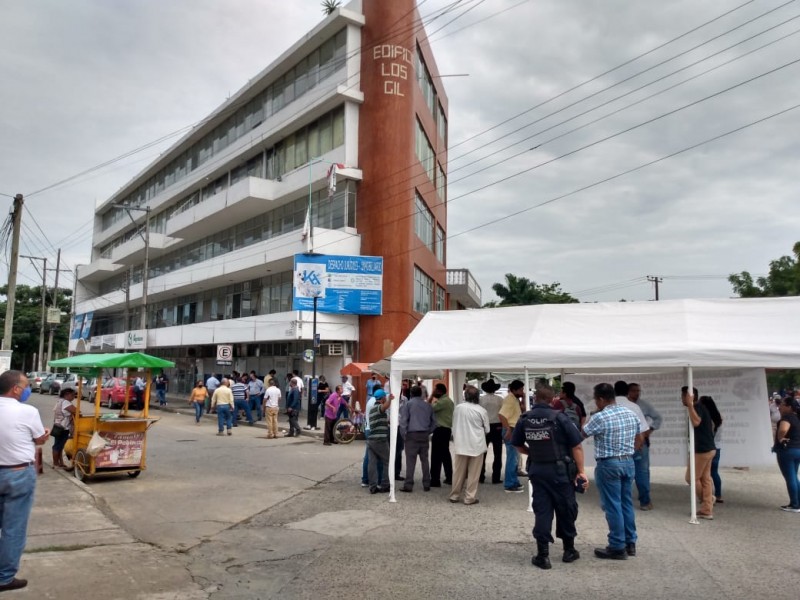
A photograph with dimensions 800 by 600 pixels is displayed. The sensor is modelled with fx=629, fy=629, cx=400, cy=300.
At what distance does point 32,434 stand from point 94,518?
3291 mm

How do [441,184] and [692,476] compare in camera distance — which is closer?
[692,476]

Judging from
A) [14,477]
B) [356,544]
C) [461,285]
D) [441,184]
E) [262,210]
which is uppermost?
[441,184]

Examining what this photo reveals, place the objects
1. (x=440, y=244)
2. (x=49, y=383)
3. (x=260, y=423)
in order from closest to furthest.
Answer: (x=260, y=423)
(x=440, y=244)
(x=49, y=383)

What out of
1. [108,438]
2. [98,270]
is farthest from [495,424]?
[98,270]

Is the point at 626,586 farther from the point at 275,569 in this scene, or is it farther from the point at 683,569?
the point at 275,569

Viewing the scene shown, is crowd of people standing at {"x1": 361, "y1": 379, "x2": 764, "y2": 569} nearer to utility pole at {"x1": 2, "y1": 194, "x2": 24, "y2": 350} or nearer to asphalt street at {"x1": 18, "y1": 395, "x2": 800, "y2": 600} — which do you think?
asphalt street at {"x1": 18, "y1": 395, "x2": 800, "y2": 600}

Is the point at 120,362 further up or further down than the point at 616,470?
further up

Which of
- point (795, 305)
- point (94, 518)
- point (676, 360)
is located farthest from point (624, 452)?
point (94, 518)

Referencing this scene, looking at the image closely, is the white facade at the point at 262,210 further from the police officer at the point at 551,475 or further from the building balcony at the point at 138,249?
the police officer at the point at 551,475

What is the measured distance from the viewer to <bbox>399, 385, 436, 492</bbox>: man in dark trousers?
1076 cm

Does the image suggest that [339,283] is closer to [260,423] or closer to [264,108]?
[260,423]

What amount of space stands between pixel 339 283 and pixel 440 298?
38.1ft

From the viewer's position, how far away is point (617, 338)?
9.57 meters

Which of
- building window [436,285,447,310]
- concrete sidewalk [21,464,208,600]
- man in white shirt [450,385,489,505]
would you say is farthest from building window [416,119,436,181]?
concrete sidewalk [21,464,208,600]
